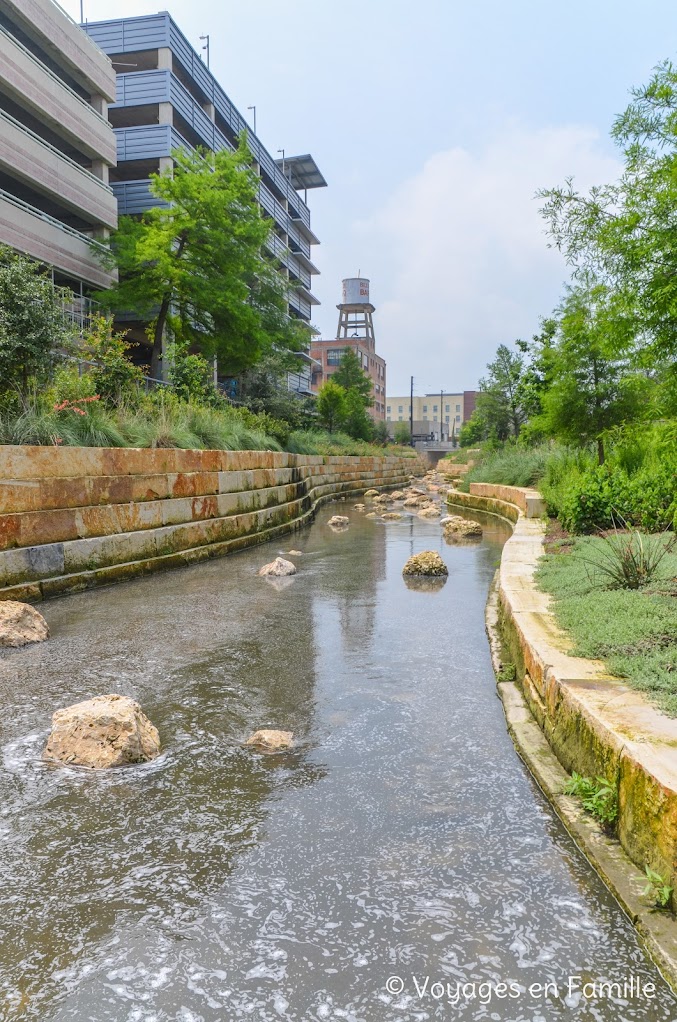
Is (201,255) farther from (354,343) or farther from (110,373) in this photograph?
(354,343)

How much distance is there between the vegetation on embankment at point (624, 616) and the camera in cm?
338

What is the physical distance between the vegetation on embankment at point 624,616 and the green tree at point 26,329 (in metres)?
7.22

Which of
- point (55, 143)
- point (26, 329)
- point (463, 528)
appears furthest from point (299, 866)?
point (55, 143)

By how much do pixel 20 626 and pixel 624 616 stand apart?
4.52 meters

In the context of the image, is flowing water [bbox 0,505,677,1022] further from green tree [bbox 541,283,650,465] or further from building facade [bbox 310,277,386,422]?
building facade [bbox 310,277,386,422]

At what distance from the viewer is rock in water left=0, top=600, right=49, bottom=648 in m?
5.38

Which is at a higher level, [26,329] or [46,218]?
[46,218]

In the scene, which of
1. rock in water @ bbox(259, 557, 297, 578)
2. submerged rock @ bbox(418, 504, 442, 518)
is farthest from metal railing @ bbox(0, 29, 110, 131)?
rock in water @ bbox(259, 557, 297, 578)

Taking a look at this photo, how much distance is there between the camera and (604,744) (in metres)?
2.75

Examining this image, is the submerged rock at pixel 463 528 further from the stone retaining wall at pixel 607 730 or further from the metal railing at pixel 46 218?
the metal railing at pixel 46 218

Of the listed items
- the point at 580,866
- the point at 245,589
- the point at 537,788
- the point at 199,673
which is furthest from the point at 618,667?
the point at 245,589

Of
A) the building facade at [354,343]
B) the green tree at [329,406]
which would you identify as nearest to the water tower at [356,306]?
the building facade at [354,343]

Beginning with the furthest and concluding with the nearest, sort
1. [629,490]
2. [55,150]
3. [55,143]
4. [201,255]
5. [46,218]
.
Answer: [55,143]
[55,150]
[46,218]
[201,255]
[629,490]

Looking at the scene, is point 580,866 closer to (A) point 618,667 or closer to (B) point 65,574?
(A) point 618,667
